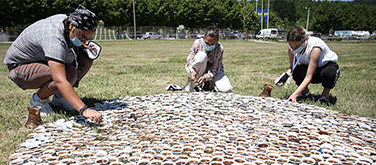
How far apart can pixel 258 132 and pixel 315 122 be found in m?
0.88

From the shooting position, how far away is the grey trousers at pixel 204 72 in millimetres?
5363

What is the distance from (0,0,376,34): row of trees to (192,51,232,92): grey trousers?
4000 cm

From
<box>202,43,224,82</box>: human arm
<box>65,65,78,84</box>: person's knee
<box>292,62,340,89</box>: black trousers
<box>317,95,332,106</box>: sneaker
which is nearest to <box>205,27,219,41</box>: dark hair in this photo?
<box>202,43,224,82</box>: human arm

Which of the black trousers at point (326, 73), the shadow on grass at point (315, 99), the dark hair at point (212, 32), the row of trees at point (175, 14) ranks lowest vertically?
the shadow on grass at point (315, 99)

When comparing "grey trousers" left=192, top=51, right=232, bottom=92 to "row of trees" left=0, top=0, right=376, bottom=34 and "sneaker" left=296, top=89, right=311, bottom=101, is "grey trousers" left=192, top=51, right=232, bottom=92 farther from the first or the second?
"row of trees" left=0, top=0, right=376, bottom=34

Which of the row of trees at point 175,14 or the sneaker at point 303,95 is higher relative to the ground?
the row of trees at point 175,14

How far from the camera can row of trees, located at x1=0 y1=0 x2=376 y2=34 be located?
4043 centimetres

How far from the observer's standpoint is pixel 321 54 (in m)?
4.79

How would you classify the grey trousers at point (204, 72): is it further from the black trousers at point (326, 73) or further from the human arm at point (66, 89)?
the human arm at point (66, 89)

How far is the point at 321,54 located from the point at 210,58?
6.11 ft

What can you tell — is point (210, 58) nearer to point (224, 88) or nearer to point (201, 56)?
point (201, 56)

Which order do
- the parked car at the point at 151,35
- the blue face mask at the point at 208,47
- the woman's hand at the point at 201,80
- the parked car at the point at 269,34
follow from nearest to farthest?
the blue face mask at the point at 208,47
the woman's hand at the point at 201,80
the parked car at the point at 151,35
the parked car at the point at 269,34

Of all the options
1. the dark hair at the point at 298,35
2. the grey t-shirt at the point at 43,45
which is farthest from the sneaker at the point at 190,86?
the grey t-shirt at the point at 43,45

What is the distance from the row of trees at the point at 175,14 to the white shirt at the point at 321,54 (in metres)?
41.4
